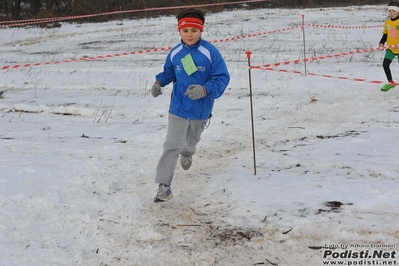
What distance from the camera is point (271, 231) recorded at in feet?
13.3

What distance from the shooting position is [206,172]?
5781 millimetres

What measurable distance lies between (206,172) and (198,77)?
1.36 metres

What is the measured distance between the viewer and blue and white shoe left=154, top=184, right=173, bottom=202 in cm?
486

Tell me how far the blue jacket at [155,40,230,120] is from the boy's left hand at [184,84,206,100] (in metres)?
0.08

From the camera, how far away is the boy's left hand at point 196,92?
459 cm

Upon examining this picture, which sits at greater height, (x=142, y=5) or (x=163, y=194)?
(x=142, y=5)

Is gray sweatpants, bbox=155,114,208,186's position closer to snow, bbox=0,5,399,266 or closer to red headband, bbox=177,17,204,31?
snow, bbox=0,5,399,266

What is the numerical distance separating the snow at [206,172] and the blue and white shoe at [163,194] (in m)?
0.09

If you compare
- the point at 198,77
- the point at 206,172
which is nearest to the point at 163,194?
the point at 206,172

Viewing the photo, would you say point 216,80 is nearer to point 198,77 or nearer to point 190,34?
point 198,77

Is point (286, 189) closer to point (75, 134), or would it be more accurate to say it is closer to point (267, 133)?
point (267, 133)

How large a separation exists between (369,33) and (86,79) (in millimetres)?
10773

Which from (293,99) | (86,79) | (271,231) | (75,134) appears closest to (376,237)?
(271,231)

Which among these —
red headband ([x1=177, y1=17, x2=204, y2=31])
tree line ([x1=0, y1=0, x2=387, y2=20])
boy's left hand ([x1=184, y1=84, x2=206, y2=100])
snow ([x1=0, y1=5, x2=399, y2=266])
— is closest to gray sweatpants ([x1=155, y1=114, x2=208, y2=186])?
snow ([x1=0, y1=5, x2=399, y2=266])
